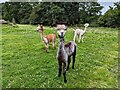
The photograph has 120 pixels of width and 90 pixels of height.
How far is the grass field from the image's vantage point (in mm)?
11977

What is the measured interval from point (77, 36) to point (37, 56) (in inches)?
283

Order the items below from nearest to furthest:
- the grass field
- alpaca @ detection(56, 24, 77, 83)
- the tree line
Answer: alpaca @ detection(56, 24, 77, 83)
the grass field
the tree line

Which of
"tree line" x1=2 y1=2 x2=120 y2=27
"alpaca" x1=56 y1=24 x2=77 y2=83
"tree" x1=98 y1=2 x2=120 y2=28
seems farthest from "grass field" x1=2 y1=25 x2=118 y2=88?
"tree" x1=98 y1=2 x2=120 y2=28

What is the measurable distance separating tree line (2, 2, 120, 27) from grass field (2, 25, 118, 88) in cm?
1825

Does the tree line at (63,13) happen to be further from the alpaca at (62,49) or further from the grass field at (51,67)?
the alpaca at (62,49)

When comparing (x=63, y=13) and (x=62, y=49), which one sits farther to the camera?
(x=63, y=13)

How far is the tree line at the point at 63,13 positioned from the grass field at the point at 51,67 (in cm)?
1825

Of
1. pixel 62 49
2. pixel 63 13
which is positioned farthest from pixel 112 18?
pixel 62 49

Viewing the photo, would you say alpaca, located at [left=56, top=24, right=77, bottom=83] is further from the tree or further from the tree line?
the tree

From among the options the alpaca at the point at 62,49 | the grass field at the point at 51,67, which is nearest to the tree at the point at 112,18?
the grass field at the point at 51,67

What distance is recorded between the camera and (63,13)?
133ft

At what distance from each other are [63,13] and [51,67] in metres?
27.1

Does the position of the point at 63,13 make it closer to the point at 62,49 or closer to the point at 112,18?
the point at 112,18

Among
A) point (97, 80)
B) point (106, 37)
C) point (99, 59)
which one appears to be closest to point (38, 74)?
point (97, 80)
